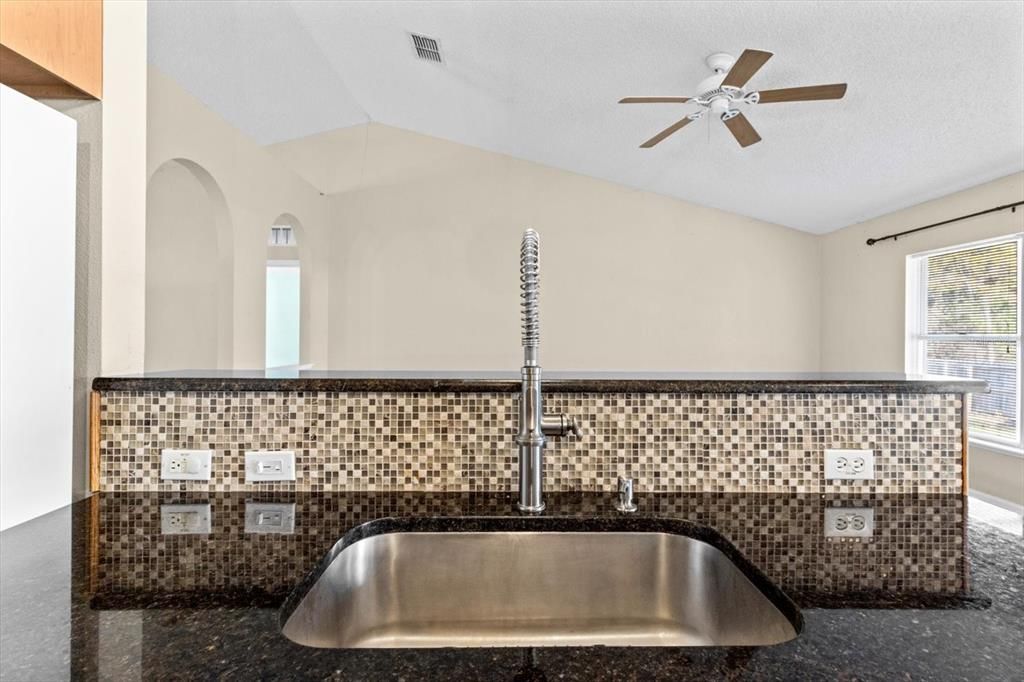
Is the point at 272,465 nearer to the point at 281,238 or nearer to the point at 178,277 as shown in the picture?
the point at 178,277

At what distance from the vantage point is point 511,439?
1.14m

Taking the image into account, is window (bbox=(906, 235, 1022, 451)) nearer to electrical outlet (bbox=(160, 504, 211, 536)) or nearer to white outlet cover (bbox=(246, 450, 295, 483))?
white outlet cover (bbox=(246, 450, 295, 483))

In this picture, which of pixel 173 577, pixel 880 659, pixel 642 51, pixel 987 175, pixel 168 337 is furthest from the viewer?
pixel 168 337

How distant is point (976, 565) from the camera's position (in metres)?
0.83

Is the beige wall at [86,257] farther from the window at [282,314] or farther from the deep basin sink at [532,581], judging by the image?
the window at [282,314]

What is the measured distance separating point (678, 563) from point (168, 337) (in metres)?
4.90

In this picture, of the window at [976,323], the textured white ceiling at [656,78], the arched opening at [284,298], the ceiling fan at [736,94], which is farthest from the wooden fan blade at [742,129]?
the arched opening at [284,298]

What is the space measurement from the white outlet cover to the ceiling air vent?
135 inches

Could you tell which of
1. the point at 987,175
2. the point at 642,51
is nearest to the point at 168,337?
the point at 642,51

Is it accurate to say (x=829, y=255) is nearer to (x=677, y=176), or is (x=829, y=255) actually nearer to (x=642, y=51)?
(x=677, y=176)

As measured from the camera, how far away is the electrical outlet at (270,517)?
953mm

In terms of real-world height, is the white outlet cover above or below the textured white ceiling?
below

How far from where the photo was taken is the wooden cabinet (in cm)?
96

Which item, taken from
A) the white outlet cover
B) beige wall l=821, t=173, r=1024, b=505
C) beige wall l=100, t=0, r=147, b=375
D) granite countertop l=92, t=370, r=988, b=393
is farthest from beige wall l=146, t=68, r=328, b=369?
beige wall l=821, t=173, r=1024, b=505
